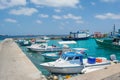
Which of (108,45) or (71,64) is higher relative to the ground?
(71,64)

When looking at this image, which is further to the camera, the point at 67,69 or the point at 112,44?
the point at 112,44

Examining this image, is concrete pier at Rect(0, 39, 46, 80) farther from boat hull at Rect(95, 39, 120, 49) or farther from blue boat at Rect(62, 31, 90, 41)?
blue boat at Rect(62, 31, 90, 41)

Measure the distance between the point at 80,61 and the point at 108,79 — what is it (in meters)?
11.1

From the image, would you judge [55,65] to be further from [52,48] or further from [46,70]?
[52,48]

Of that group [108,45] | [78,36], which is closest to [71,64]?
Answer: [108,45]

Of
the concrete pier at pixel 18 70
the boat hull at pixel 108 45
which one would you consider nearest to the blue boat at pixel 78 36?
the boat hull at pixel 108 45

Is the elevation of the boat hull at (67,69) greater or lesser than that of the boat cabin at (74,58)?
lesser

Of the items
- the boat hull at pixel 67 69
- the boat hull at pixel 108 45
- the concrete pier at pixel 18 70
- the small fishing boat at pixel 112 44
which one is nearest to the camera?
the concrete pier at pixel 18 70

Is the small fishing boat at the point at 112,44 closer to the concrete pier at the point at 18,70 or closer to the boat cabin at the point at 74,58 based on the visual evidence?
the concrete pier at the point at 18,70

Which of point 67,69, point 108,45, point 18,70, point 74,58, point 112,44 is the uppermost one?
point 74,58


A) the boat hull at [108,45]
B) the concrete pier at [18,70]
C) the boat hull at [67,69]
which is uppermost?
the concrete pier at [18,70]

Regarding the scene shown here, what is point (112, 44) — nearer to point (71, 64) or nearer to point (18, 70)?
point (71, 64)

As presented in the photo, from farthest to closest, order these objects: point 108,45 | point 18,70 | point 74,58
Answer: point 108,45 < point 74,58 < point 18,70

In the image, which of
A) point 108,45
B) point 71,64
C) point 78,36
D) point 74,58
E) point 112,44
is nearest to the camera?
point 71,64
